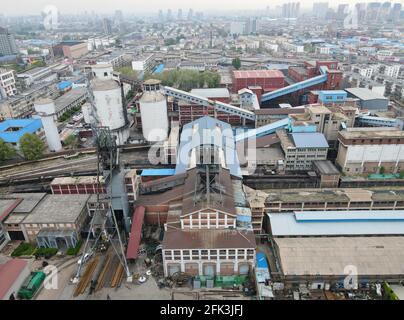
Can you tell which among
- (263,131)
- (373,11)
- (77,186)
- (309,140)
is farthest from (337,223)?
(373,11)

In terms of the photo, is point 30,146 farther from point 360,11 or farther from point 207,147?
point 360,11

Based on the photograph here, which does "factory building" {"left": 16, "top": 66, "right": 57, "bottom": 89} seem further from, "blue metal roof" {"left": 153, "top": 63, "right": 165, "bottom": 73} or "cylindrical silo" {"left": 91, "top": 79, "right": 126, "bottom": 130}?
"cylindrical silo" {"left": 91, "top": 79, "right": 126, "bottom": 130}

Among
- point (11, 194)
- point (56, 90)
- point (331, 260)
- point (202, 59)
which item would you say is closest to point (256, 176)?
point (331, 260)

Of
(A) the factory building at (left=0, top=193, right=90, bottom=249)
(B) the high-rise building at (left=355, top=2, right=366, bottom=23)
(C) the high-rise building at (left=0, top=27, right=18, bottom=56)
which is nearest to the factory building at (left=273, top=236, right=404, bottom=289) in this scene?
(A) the factory building at (left=0, top=193, right=90, bottom=249)

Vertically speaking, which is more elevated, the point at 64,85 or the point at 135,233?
the point at 64,85

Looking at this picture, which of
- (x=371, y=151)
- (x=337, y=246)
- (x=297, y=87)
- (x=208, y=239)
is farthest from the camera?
(x=297, y=87)
